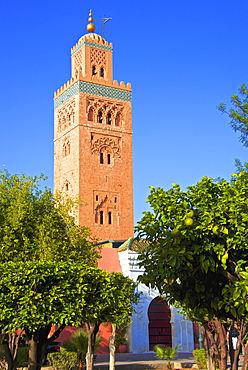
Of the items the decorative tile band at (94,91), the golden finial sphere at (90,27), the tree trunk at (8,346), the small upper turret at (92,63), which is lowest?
the tree trunk at (8,346)

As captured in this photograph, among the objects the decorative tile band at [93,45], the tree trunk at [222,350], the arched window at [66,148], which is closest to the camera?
the tree trunk at [222,350]

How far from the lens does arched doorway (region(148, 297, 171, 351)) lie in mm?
24750

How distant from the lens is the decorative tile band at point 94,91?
3647cm

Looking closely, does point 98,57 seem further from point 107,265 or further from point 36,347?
point 36,347

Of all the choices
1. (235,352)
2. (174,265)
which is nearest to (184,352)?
(235,352)

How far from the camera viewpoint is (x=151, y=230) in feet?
25.2

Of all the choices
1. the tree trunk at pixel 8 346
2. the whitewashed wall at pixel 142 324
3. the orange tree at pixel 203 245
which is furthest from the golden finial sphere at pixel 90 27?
the orange tree at pixel 203 245

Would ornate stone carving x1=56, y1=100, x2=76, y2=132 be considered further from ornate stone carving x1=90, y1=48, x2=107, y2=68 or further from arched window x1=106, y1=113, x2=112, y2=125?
ornate stone carving x1=90, y1=48, x2=107, y2=68

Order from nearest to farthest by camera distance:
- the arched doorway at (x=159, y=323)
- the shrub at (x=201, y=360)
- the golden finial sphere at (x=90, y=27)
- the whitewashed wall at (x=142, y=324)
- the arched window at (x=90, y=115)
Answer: the shrub at (x=201, y=360)
the whitewashed wall at (x=142, y=324)
the arched doorway at (x=159, y=323)
the arched window at (x=90, y=115)
the golden finial sphere at (x=90, y=27)

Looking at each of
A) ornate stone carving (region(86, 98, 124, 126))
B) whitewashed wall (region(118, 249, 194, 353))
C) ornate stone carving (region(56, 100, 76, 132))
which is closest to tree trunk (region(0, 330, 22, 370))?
whitewashed wall (region(118, 249, 194, 353))

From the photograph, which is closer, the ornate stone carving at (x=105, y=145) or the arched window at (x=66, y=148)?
the ornate stone carving at (x=105, y=145)

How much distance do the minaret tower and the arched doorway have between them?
406 inches

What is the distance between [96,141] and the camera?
36.3m

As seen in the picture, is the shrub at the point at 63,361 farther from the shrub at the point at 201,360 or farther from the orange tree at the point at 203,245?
the orange tree at the point at 203,245
